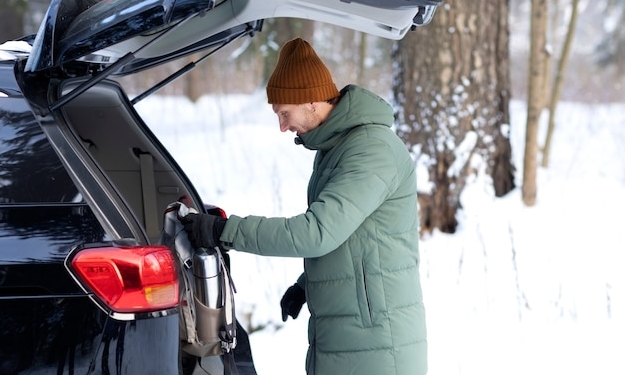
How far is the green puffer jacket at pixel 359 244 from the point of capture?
2559 mm

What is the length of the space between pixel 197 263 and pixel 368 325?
62cm

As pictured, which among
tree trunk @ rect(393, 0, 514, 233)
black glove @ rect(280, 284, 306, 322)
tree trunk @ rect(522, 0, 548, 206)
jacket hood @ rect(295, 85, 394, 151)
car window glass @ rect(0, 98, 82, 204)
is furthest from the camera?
tree trunk @ rect(522, 0, 548, 206)

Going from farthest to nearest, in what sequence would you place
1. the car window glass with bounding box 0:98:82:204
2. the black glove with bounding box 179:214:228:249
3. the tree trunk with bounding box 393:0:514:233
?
the tree trunk with bounding box 393:0:514:233 < the black glove with bounding box 179:214:228:249 < the car window glass with bounding box 0:98:82:204

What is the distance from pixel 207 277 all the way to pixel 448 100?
4209 mm

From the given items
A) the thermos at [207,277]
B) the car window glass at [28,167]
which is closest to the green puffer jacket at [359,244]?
the thermos at [207,277]

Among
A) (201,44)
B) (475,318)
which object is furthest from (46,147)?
(475,318)

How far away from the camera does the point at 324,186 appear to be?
276 cm

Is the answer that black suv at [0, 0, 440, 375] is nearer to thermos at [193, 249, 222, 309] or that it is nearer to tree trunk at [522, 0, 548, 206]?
thermos at [193, 249, 222, 309]

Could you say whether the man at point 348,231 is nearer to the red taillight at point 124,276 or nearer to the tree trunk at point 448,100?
the red taillight at point 124,276

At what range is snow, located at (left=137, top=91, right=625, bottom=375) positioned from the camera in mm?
4676

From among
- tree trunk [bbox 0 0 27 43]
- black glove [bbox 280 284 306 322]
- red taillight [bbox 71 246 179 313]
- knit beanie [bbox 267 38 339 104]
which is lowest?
black glove [bbox 280 284 306 322]

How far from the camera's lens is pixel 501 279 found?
5.62 meters

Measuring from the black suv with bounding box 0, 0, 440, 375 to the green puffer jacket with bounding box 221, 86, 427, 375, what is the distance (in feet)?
1.06

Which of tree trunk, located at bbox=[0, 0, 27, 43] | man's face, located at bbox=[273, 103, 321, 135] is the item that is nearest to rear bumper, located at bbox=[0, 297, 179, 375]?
man's face, located at bbox=[273, 103, 321, 135]
